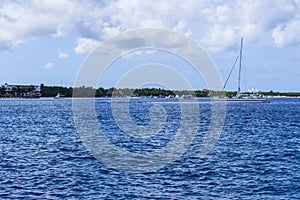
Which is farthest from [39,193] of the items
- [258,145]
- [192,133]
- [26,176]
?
[192,133]

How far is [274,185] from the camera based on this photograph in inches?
1157

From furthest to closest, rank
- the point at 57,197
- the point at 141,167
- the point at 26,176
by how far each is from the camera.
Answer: the point at 141,167
the point at 26,176
the point at 57,197

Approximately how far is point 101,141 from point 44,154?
11.3 meters

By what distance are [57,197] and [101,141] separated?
26326 mm

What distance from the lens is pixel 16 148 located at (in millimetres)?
45812

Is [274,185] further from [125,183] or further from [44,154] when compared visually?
[44,154]

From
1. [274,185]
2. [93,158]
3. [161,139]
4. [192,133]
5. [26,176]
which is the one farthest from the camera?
[192,133]

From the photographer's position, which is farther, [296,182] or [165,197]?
[296,182]

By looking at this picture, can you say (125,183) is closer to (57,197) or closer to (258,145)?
(57,197)

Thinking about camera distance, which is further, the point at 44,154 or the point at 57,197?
the point at 44,154

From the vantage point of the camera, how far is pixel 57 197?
26094 mm

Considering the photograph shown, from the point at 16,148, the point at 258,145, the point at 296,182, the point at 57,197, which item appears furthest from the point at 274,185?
the point at 16,148

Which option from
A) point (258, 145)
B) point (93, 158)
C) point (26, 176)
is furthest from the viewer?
point (258, 145)

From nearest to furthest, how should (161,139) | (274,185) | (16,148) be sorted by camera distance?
(274,185) → (16,148) → (161,139)
